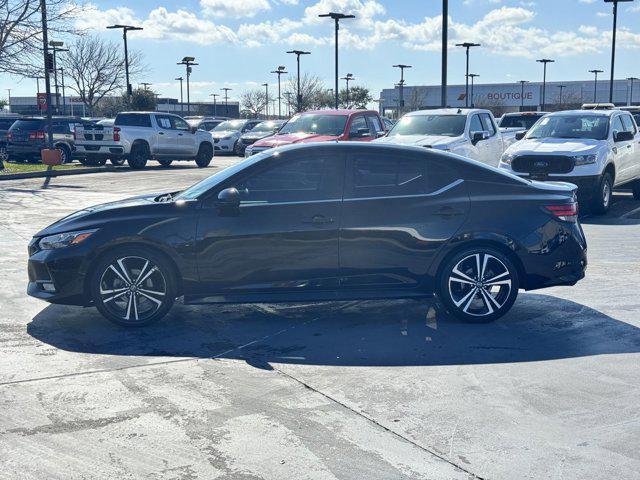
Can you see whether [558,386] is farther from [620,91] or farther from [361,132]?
[620,91]

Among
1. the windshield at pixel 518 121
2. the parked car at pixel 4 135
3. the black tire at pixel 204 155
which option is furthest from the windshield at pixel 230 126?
the windshield at pixel 518 121

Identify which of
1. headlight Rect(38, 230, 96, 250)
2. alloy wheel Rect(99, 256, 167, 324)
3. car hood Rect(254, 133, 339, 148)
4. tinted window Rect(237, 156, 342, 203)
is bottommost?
alloy wheel Rect(99, 256, 167, 324)

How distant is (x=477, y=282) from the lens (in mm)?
6930

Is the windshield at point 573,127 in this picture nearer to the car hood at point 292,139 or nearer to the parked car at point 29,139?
the car hood at point 292,139

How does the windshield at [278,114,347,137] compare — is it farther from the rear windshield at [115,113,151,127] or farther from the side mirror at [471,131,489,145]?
the rear windshield at [115,113,151,127]

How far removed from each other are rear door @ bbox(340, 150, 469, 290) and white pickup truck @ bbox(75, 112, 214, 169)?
2101cm

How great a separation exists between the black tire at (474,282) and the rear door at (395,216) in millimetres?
221

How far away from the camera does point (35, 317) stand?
7.18m

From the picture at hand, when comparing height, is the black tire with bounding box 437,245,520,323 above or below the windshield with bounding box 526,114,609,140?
below

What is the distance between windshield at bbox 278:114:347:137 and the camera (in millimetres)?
18547

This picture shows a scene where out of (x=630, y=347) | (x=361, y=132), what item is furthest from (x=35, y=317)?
(x=361, y=132)

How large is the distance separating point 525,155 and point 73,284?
32.1 feet

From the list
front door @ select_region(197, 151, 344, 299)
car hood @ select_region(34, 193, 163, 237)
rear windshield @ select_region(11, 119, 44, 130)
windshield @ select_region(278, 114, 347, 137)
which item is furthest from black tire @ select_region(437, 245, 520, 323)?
rear windshield @ select_region(11, 119, 44, 130)

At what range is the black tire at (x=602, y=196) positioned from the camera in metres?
14.2
